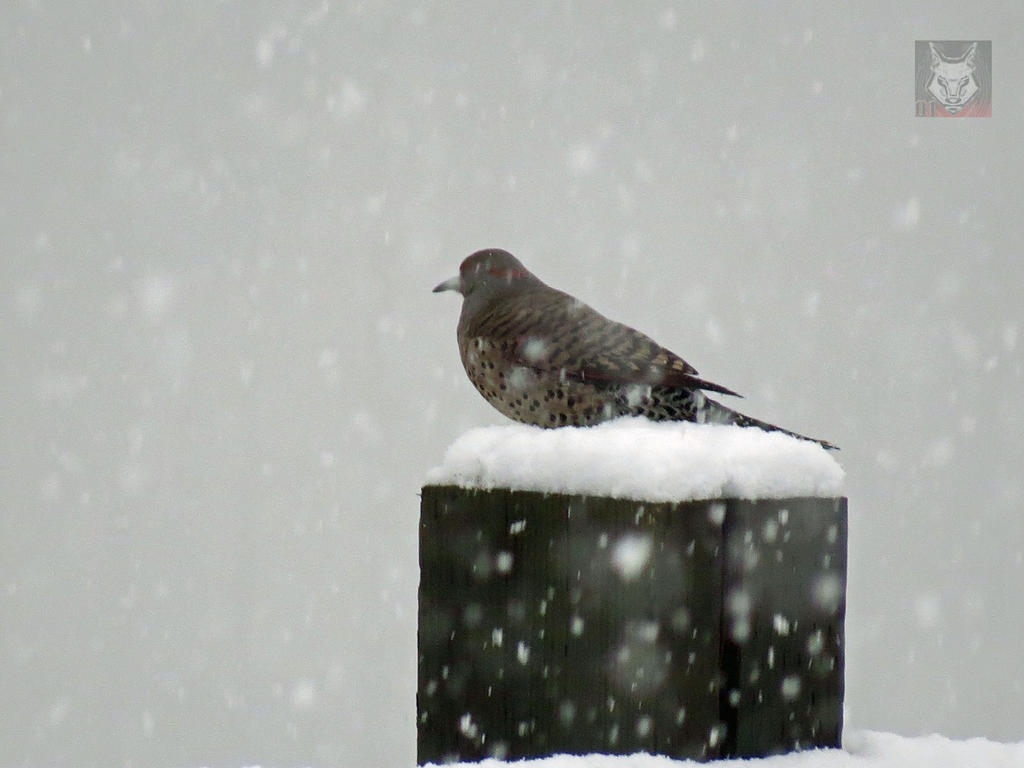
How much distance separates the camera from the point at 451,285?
11.1 feet

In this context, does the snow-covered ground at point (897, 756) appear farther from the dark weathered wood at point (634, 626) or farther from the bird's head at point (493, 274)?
the bird's head at point (493, 274)

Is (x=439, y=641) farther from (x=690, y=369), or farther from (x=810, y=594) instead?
(x=690, y=369)

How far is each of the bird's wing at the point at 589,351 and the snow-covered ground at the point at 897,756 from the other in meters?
0.91

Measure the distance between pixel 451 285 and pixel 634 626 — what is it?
171 centimetres

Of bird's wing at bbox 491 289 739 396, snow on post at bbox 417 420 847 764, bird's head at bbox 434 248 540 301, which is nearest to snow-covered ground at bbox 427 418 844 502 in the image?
snow on post at bbox 417 420 847 764

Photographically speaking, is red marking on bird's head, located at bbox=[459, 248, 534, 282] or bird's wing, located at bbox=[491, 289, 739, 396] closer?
bird's wing, located at bbox=[491, 289, 739, 396]

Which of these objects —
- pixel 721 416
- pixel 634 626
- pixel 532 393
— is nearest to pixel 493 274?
pixel 532 393

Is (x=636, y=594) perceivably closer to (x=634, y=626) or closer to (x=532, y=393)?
(x=634, y=626)

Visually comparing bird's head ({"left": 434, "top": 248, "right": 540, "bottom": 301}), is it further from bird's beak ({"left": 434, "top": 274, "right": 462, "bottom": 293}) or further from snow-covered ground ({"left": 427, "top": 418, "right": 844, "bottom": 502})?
snow-covered ground ({"left": 427, "top": 418, "right": 844, "bottom": 502})

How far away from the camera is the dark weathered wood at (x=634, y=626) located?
73.3 inches

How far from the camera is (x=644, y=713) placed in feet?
6.19

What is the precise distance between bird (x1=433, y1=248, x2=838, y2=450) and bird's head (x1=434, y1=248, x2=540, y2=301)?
97 mm

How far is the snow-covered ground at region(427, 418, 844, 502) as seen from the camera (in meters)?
1.88

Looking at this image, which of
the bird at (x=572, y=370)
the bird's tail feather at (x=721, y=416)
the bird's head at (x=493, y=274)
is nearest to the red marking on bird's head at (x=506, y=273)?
the bird's head at (x=493, y=274)
